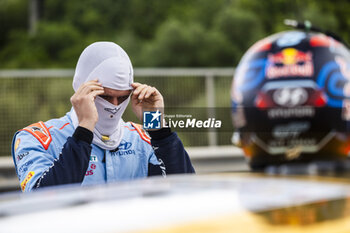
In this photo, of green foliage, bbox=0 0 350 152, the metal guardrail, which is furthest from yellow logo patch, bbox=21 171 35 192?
green foliage, bbox=0 0 350 152

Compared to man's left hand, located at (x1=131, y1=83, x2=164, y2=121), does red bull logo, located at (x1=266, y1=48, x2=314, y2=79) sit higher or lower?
lower

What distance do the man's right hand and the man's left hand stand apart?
10 centimetres

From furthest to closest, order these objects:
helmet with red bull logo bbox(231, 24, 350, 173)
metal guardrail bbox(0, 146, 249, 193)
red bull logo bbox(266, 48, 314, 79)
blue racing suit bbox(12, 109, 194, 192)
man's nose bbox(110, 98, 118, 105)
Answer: metal guardrail bbox(0, 146, 249, 193)
red bull logo bbox(266, 48, 314, 79)
helmet with red bull logo bbox(231, 24, 350, 173)
man's nose bbox(110, 98, 118, 105)
blue racing suit bbox(12, 109, 194, 192)

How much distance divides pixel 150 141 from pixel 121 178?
135 mm

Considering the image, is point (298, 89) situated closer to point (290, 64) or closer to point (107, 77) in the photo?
point (290, 64)

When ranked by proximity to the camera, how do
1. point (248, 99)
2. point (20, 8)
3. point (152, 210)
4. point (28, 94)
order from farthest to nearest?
point (20, 8), point (28, 94), point (248, 99), point (152, 210)

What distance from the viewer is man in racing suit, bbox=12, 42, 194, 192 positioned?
1845 mm

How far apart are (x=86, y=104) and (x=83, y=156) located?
0.14m

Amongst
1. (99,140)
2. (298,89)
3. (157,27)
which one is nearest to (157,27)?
(157,27)

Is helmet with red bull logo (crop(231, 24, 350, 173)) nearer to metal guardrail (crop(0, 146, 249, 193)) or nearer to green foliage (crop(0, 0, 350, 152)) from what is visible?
metal guardrail (crop(0, 146, 249, 193))

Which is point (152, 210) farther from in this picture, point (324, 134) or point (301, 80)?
point (301, 80)

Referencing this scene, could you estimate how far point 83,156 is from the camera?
1.82 m

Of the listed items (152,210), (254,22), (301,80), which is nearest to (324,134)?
(301,80)

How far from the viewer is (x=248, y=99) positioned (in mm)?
4824
